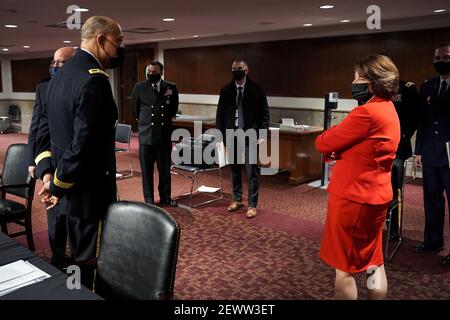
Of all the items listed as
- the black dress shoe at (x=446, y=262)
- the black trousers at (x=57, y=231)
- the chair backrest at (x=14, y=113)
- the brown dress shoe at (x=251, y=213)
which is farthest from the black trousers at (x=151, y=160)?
the chair backrest at (x=14, y=113)

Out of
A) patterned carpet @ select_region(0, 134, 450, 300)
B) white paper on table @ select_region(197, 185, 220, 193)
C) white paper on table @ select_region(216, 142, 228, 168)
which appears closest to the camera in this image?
patterned carpet @ select_region(0, 134, 450, 300)

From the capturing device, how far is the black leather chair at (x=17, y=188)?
325cm

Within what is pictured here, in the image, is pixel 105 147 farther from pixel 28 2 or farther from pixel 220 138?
pixel 28 2

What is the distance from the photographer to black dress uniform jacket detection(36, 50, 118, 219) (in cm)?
188

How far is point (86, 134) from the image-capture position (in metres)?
1.88

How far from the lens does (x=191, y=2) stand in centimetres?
468

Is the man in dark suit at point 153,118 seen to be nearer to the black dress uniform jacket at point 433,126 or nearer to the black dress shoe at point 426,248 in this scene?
the black dress uniform jacket at point 433,126

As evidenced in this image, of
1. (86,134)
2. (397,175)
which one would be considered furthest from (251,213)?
(86,134)

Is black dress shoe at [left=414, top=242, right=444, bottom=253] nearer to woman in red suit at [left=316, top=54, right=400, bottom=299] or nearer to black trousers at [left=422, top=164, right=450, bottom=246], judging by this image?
black trousers at [left=422, top=164, right=450, bottom=246]

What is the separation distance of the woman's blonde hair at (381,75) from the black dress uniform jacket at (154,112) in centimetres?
292

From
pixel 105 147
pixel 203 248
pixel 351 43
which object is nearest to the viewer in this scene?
pixel 105 147

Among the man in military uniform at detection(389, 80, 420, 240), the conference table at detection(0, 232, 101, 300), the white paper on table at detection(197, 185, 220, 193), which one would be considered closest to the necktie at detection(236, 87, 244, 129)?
the white paper on table at detection(197, 185, 220, 193)

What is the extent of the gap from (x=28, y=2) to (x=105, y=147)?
11.0 ft
